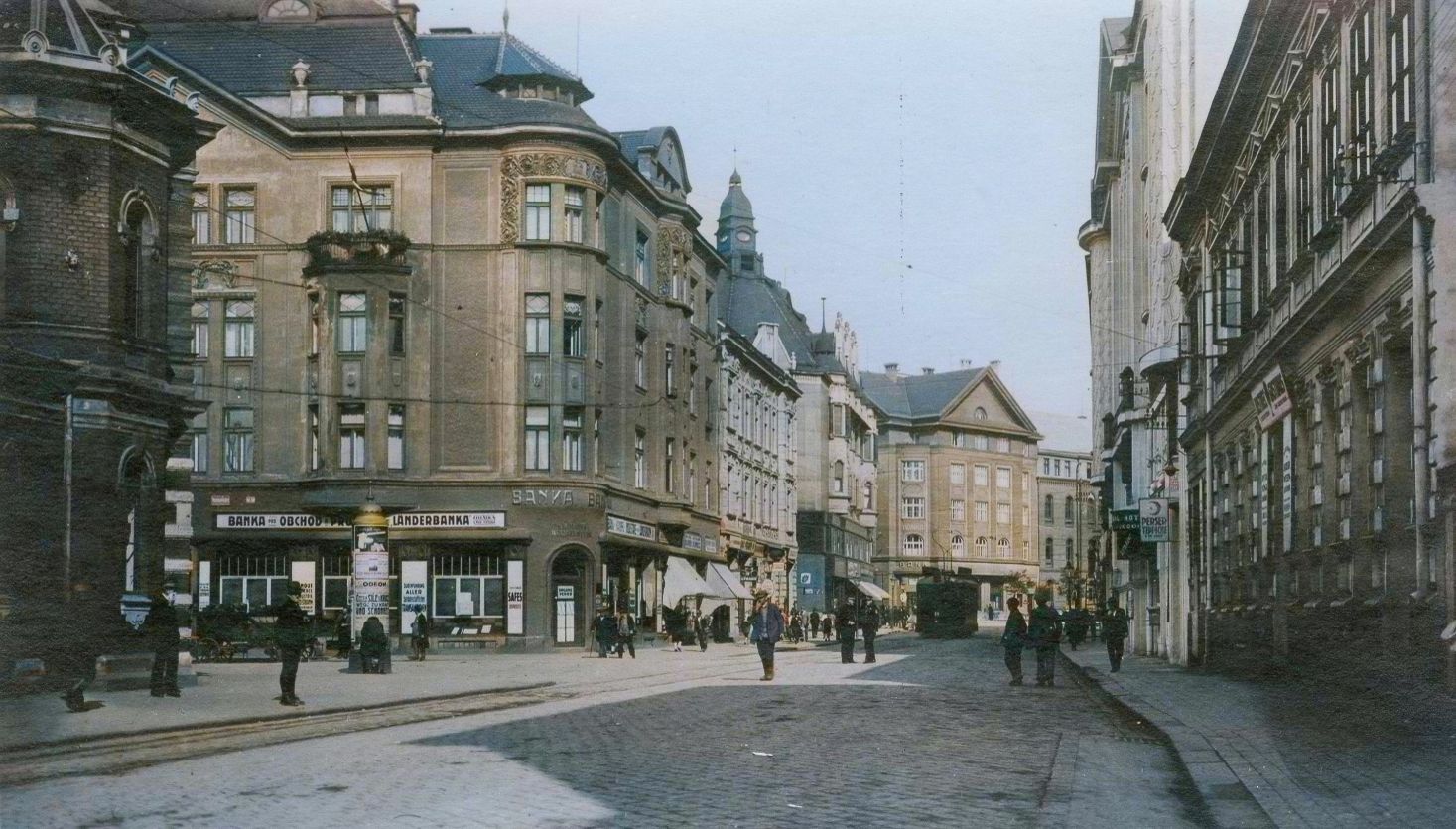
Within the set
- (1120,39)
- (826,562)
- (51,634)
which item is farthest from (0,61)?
(826,562)

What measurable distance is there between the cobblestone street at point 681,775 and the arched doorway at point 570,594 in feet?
89.6

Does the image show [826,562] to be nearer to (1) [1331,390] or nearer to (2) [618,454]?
(2) [618,454]

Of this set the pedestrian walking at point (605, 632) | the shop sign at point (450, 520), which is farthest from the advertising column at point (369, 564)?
the shop sign at point (450, 520)

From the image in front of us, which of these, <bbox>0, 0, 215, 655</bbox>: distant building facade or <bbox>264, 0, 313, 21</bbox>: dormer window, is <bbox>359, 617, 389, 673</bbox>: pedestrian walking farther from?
<bbox>264, 0, 313, 21</bbox>: dormer window

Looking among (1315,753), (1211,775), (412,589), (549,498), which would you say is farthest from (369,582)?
(1211,775)

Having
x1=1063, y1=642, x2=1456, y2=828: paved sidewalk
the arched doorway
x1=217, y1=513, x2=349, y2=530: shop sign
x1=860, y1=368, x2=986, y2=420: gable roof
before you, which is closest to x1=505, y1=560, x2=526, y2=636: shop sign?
the arched doorway

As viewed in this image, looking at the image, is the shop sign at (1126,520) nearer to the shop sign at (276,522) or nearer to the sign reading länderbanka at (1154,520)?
the sign reading länderbanka at (1154,520)

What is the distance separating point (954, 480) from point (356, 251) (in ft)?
316

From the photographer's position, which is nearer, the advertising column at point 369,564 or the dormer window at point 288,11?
the advertising column at point 369,564

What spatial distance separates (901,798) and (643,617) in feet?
146

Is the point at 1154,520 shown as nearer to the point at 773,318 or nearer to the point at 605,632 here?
the point at 605,632

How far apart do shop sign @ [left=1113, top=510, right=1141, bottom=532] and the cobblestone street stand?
2292 centimetres

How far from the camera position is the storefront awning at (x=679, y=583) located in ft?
183

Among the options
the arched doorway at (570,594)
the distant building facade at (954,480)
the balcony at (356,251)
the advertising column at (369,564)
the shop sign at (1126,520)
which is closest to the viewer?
the advertising column at (369,564)
